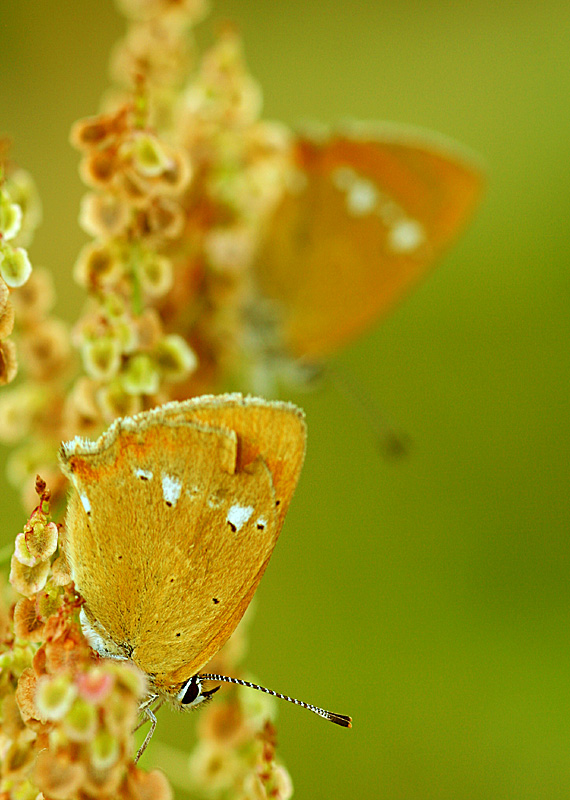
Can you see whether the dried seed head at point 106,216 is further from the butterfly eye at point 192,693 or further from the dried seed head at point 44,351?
the butterfly eye at point 192,693

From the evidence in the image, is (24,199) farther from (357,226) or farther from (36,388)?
(357,226)

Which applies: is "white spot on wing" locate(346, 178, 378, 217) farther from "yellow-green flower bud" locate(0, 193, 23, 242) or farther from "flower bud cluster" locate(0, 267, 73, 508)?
"yellow-green flower bud" locate(0, 193, 23, 242)

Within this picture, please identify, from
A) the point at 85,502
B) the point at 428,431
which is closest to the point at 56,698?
the point at 85,502

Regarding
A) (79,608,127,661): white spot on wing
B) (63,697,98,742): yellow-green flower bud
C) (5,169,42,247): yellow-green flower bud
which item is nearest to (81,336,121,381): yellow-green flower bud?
(5,169,42,247): yellow-green flower bud

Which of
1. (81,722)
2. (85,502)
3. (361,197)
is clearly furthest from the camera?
(361,197)

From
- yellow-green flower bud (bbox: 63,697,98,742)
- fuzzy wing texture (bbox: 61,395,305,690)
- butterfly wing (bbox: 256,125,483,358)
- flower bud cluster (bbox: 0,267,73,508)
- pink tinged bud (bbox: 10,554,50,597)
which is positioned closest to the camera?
yellow-green flower bud (bbox: 63,697,98,742)

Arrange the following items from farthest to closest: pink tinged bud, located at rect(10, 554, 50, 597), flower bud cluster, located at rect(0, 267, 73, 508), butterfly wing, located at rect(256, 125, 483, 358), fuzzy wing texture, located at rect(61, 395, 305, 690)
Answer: butterfly wing, located at rect(256, 125, 483, 358)
flower bud cluster, located at rect(0, 267, 73, 508)
fuzzy wing texture, located at rect(61, 395, 305, 690)
pink tinged bud, located at rect(10, 554, 50, 597)

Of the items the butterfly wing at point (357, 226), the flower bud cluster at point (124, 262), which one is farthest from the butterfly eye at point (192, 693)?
the butterfly wing at point (357, 226)
